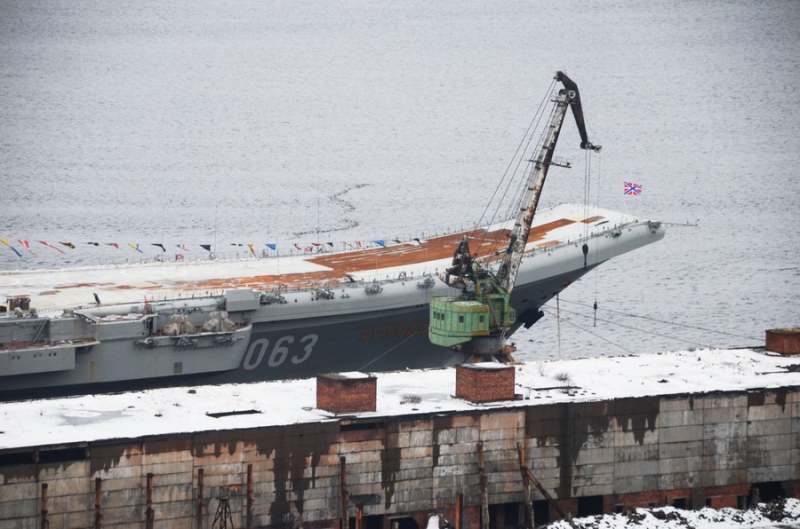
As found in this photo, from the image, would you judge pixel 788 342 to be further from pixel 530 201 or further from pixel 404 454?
Result: pixel 404 454

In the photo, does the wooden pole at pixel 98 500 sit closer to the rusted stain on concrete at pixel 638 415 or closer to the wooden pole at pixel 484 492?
the wooden pole at pixel 484 492

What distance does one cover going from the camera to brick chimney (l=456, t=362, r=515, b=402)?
34312 mm

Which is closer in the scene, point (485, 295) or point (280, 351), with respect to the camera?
point (485, 295)

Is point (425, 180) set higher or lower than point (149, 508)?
higher

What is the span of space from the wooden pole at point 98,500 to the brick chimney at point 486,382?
9276mm

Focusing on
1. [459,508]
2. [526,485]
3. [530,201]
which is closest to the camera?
[459,508]

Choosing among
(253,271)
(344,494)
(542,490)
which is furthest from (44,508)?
(253,271)

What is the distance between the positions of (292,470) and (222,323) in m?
18.0

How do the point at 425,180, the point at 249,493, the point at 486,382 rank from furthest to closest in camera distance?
the point at 425,180
the point at 486,382
the point at 249,493

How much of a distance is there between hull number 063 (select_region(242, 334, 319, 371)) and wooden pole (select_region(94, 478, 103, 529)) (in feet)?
69.3

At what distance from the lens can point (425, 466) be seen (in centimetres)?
3291

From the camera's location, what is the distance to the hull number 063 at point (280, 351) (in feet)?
168

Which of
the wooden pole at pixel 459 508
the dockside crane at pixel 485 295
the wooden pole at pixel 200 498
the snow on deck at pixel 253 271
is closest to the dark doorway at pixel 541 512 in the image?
the wooden pole at pixel 459 508

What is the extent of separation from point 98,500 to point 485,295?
21.3 metres
